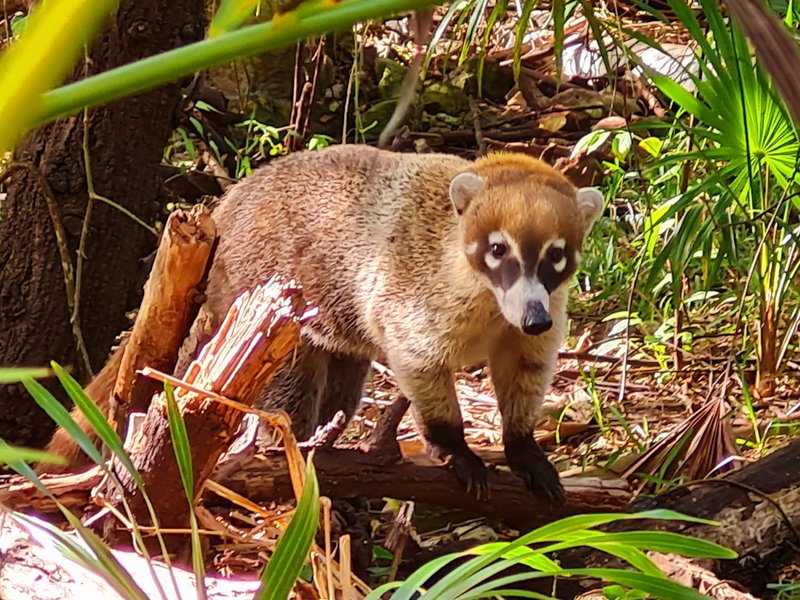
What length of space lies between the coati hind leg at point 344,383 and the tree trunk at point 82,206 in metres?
0.81

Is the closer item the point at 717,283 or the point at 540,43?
the point at 717,283

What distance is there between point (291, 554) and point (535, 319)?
1.45 m

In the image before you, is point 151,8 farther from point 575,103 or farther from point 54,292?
point 575,103

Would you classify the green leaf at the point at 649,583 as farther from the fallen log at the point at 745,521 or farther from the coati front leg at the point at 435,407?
the coati front leg at the point at 435,407

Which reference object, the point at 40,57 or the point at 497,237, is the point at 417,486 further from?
the point at 40,57

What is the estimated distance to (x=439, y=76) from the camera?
→ 7434 mm

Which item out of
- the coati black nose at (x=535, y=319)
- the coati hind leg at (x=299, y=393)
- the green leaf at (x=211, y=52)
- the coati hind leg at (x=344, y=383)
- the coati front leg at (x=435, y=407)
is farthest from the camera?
the coati hind leg at (x=344, y=383)

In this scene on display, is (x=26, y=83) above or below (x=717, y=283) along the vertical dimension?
above

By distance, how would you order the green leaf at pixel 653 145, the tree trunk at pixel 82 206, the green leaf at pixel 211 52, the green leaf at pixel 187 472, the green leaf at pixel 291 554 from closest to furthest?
the green leaf at pixel 211 52, the green leaf at pixel 291 554, the green leaf at pixel 187 472, the tree trunk at pixel 82 206, the green leaf at pixel 653 145

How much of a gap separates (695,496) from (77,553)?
1971 millimetres

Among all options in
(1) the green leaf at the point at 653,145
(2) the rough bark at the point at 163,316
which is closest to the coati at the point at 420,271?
→ (2) the rough bark at the point at 163,316

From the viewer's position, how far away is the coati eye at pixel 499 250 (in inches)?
119

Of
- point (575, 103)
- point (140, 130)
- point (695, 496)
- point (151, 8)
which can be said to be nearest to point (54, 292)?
point (140, 130)

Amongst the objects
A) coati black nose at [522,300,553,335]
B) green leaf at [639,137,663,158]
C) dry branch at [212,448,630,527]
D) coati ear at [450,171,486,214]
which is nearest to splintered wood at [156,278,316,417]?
dry branch at [212,448,630,527]
